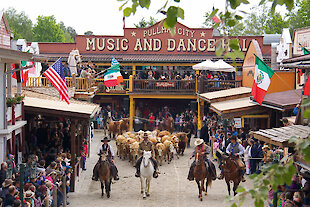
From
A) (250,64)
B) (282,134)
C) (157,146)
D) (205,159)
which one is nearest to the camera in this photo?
(282,134)

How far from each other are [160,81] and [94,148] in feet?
29.7

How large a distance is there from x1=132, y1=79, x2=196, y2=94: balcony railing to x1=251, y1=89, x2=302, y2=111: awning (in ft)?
40.7

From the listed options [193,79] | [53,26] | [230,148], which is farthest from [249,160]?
[53,26]

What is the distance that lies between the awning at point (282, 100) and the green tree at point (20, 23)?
8005cm

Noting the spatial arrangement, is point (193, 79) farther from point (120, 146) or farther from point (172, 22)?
point (172, 22)

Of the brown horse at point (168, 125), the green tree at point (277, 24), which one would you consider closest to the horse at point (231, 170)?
the brown horse at point (168, 125)

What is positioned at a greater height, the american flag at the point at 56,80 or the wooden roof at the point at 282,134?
the american flag at the point at 56,80

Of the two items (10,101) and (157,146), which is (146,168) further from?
(157,146)

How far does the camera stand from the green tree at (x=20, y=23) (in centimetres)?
9575

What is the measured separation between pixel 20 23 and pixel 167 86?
70.9 meters

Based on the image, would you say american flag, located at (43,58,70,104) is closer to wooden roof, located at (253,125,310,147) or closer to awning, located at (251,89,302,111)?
wooden roof, located at (253,125,310,147)

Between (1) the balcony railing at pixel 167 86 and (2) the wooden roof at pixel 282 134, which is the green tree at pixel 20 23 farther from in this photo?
(2) the wooden roof at pixel 282 134

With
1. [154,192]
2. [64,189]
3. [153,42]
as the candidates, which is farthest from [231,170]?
[153,42]

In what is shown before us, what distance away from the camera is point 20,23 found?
98.0 meters
